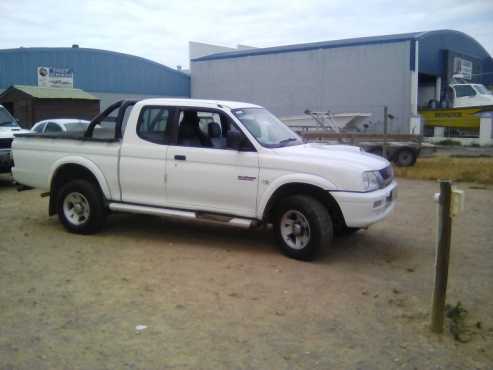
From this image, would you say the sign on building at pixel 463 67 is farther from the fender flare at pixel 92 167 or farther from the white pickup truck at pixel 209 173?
the fender flare at pixel 92 167

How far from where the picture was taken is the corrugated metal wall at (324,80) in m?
25.9

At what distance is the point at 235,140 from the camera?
20.8 ft

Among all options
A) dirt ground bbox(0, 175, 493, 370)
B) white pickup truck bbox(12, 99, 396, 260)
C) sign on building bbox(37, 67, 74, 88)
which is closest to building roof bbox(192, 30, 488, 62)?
sign on building bbox(37, 67, 74, 88)

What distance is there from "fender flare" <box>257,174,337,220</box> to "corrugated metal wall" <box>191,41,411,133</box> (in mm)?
20796

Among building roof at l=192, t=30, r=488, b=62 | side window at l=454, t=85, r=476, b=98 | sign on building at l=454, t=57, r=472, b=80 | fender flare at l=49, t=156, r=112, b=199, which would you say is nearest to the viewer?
fender flare at l=49, t=156, r=112, b=199

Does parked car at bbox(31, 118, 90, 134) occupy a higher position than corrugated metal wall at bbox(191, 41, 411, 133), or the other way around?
corrugated metal wall at bbox(191, 41, 411, 133)

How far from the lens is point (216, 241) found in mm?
7203

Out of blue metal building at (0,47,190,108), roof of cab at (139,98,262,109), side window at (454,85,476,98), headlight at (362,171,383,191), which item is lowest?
headlight at (362,171,383,191)

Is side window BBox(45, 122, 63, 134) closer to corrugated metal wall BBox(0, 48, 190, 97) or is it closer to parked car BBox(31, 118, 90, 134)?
parked car BBox(31, 118, 90, 134)

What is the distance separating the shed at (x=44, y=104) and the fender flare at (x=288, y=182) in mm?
15867

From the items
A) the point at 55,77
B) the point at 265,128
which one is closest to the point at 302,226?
the point at 265,128

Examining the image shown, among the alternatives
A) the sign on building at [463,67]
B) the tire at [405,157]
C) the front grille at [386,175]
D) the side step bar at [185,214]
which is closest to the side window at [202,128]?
the side step bar at [185,214]

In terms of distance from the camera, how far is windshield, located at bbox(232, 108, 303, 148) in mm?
6570

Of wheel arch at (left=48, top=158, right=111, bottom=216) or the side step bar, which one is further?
wheel arch at (left=48, top=158, right=111, bottom=216)
